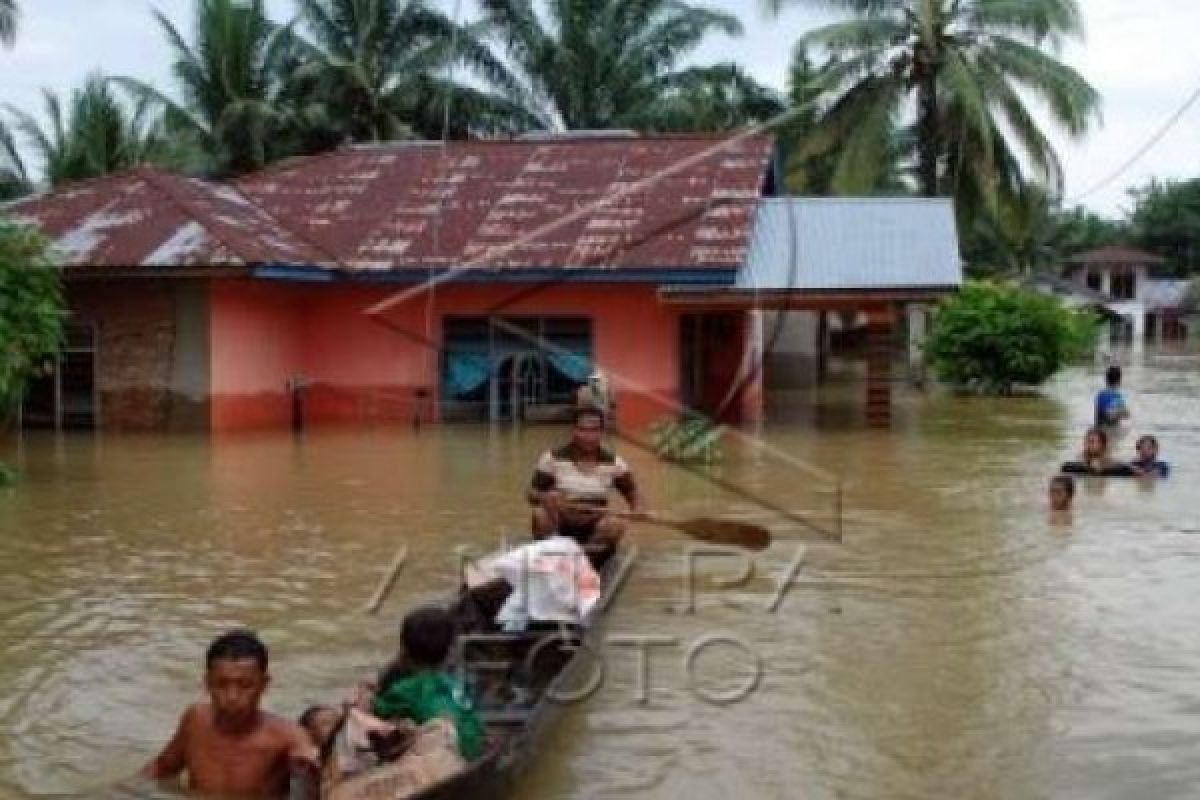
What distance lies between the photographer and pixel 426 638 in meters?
5.78

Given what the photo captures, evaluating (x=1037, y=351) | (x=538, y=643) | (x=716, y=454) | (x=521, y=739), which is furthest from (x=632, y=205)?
(x=521, y=739)

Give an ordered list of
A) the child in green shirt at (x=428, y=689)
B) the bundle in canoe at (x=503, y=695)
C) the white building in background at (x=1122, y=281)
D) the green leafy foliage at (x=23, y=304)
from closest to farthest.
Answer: the bundle in canoe at (x=503, y=695), the child in green shirt at (x=428, y=689), the green leafy foliage at (x=23, y=304), the white building in background at (x=1122, y=281)

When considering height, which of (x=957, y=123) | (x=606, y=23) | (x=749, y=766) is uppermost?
(x=606, y=23)

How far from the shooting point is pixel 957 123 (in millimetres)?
30594

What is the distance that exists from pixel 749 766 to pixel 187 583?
5082 mm

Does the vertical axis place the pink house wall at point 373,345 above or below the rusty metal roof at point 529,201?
below

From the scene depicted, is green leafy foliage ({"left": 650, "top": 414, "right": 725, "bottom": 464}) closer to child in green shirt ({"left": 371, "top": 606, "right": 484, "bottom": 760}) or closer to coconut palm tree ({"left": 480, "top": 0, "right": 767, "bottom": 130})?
child in green shirt ({"left": 371, "top": 606, "right": 484, "bottom": 760})

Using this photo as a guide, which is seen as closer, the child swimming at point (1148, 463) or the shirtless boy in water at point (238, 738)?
the shirtless boy in water at point (238, 738)

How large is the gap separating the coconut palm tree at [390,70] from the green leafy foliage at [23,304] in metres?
17.3

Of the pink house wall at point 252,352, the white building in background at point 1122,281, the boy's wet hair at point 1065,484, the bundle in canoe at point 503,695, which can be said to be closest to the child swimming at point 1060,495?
the boy's wet hair at point 1065,484

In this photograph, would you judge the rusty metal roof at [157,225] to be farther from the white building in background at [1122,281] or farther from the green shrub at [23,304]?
the white building in background at [1122,281]

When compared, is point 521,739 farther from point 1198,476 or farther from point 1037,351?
point 1037,351

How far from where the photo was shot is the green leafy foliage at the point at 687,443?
684 inches

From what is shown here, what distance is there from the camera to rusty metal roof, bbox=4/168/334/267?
20.1 m
